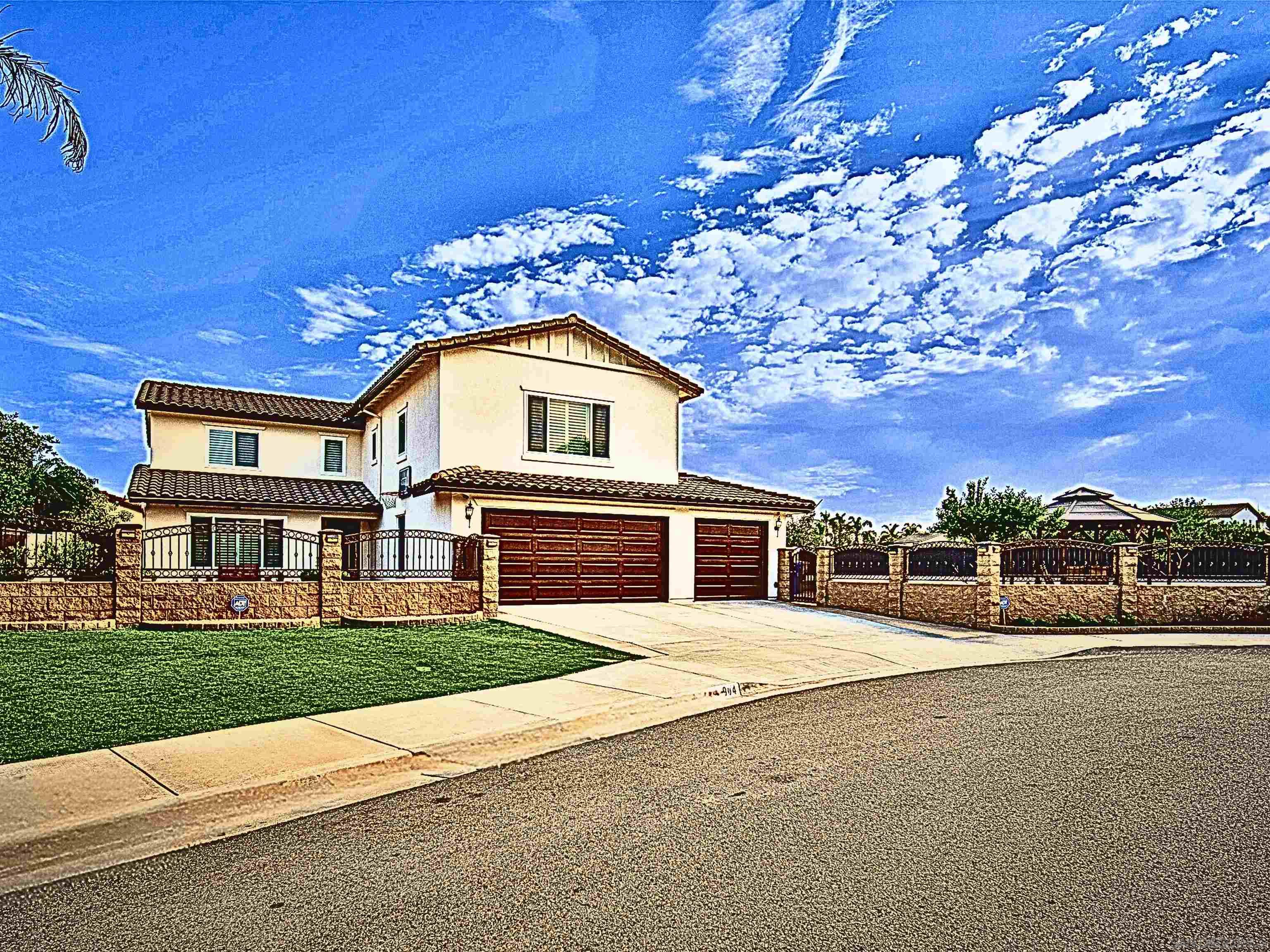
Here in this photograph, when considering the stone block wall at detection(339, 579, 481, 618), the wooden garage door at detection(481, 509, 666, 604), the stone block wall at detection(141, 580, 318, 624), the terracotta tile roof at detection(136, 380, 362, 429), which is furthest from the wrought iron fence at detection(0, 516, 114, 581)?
the terracotta tile roof at detection(136, 380, 362, 429)

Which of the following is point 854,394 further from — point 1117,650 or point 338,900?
point 338,900

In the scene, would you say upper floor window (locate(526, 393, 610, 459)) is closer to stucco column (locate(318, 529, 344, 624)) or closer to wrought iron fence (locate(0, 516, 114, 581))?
stucco column (locate(318, 529, 344, 624))

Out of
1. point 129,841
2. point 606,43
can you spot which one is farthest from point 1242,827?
point 606,43

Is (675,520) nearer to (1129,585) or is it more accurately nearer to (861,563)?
(861,563)

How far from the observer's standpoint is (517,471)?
24.5 m

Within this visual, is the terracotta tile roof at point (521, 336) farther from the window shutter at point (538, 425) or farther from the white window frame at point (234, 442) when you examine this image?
the white window frame at point (234, 442)

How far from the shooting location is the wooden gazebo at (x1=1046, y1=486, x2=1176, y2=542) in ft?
112

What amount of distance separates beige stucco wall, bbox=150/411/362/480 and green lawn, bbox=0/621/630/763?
48.8ft

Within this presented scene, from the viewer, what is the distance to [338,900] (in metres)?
4.76

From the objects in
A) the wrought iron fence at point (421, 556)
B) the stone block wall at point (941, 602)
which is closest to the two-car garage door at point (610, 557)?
the wrought iron fence at point (421, 556)

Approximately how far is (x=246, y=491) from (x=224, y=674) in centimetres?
1785

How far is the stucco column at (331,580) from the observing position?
17688 millimetres

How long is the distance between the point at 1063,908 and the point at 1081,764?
3.37m

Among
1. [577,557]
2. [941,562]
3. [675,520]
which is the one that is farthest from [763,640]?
[675,520]
